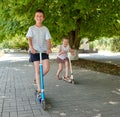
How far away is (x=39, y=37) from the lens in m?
6.74

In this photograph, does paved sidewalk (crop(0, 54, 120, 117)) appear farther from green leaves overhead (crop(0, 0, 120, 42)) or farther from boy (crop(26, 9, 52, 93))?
green leaves overhead (crop(0, 0, 120, 42))

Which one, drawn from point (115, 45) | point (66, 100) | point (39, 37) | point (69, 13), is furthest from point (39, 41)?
point (115, 45)

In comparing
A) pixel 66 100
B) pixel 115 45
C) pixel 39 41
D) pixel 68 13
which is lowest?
pixel 66 100

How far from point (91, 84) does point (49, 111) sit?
369cm

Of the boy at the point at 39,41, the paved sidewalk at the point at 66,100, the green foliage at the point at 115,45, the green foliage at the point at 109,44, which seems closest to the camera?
the paved sidewalk at the point at 66,100

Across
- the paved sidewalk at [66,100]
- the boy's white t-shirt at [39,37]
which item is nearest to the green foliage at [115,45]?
the paved sidewalk at [66,100]

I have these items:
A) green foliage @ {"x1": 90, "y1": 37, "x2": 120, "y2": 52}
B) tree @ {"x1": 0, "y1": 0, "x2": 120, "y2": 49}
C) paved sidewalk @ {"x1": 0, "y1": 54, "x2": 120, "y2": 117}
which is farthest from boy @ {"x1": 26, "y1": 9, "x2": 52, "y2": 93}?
green foliage @ {"x1": 90, "y1": 37, "x2": 120, "y2": 52}

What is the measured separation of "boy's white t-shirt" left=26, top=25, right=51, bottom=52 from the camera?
6.70 metres

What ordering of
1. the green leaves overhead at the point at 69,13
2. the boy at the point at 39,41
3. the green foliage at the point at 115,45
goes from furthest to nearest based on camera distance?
the green foliage at the point at 115,45
the green leaves overhead at the point at 69,13
the boy at the point at 39,41

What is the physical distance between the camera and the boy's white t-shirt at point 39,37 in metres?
6.70

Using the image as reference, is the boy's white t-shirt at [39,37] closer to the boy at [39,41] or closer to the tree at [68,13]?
the boy at [39,41]

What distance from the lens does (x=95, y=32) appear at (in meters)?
18.1

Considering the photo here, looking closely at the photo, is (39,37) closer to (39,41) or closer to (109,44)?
(39,41)

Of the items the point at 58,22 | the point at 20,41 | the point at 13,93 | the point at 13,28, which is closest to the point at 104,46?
the point at 20,41
